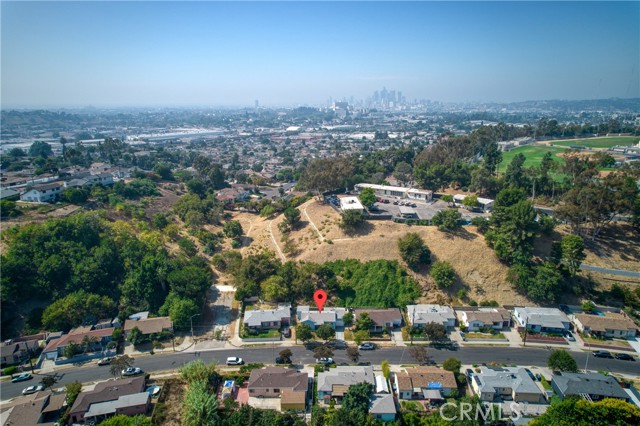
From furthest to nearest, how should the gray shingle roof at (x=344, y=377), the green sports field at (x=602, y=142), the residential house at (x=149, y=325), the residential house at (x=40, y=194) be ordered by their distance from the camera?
the green sports field at (x=602, y=142) → the residential house at (x=40, y=194) → the residential house at (x=149, y=325) → the gray shingle roof at (x=344, y=377)

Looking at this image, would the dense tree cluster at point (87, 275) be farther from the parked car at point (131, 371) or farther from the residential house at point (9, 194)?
the residential house at point (9, 194)

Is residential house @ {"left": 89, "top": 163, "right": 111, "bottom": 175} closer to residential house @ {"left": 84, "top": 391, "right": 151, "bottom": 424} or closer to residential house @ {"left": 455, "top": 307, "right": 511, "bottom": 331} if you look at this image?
residential house @ {"left": 84, "top": 391, "right": 151, "bottom": 424}

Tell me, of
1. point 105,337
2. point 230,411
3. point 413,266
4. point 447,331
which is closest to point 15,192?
point 105,337

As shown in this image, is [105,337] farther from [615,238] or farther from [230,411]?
[615,238]

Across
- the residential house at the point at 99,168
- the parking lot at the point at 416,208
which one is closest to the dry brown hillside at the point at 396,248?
the parking lot at the point at 416,208

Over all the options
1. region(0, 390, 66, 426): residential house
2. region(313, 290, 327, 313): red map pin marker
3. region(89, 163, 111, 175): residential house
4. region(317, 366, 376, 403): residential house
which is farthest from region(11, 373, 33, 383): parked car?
region(89, 163, 111, 175): residential house

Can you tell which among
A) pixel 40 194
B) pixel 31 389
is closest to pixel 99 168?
pixel 40 194
